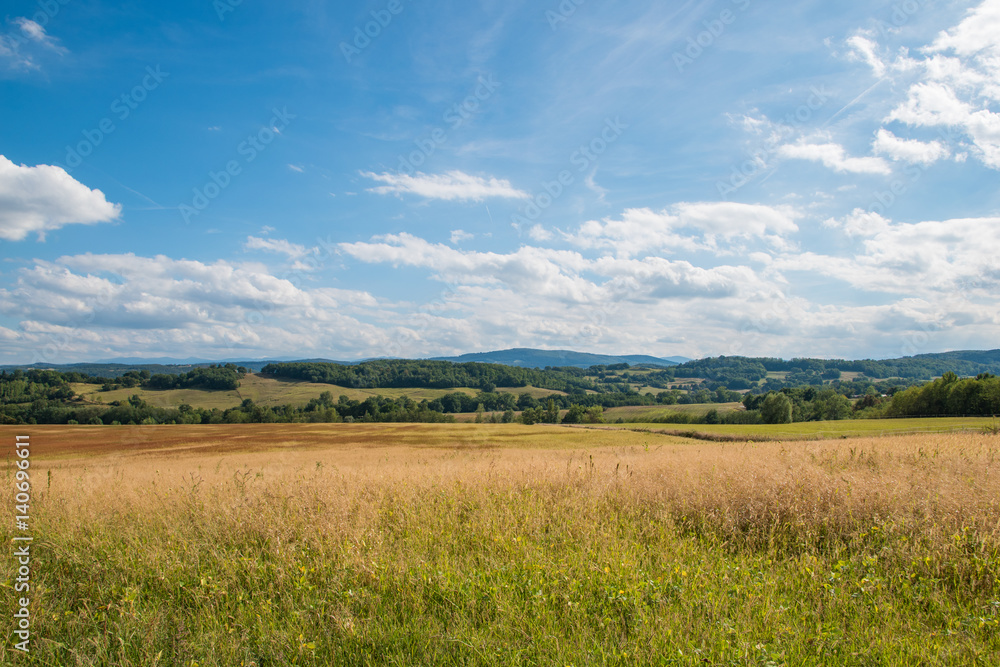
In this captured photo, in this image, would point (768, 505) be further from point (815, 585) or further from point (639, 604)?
point (639, 604)

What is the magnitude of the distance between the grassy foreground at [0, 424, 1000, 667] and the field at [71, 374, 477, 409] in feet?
419

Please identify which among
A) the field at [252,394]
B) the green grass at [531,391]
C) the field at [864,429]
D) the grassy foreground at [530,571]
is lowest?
the green grass at [531,391]

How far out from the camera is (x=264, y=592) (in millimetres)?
4641

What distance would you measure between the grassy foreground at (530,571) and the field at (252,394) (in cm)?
12771

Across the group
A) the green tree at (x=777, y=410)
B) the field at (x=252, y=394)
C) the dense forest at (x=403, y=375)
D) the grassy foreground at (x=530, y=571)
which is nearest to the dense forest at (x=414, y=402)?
the green tree at (x=777, y=410)

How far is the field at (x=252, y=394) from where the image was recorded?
115m

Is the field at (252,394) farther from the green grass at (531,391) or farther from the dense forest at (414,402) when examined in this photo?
the green grass at (531,391)

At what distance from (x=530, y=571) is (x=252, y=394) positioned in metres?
152

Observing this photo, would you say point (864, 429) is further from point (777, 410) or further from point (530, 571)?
point (530, 571)

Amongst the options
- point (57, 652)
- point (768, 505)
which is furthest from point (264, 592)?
point (768, 505)

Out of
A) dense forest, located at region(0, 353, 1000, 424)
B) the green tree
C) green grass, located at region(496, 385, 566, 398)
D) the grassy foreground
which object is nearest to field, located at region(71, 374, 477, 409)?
dense forest, located at region(0, 353, 1000, 424)

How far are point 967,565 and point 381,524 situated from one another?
654 cm

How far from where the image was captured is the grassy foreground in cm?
371

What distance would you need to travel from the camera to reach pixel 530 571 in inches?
193
